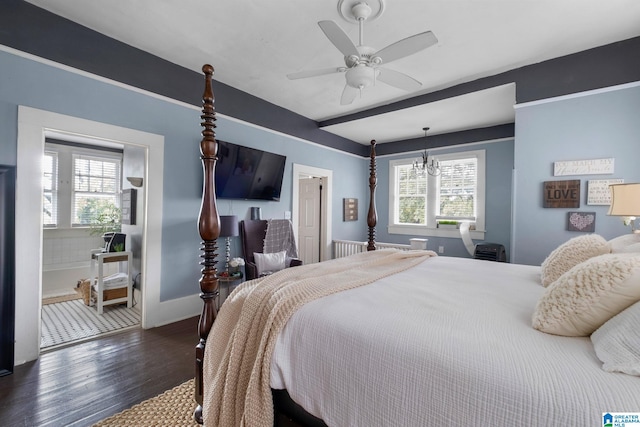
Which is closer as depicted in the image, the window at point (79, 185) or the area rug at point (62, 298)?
the area rug at point (62, 298)

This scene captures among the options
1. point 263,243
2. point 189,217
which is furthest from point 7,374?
point 263,243

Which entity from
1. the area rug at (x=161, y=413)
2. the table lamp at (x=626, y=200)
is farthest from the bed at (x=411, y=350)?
the table lamp at (x=626, y=200)

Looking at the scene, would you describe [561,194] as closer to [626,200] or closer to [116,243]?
[626,200]

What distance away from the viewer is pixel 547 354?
0.82 m

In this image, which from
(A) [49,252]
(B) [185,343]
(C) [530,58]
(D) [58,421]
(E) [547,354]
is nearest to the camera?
(E) [547,354]

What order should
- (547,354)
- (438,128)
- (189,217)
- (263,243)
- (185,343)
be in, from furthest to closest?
1. (438,128)
2. (263,243)
3. (189,217)
4. (185,343)
5. (547,354)

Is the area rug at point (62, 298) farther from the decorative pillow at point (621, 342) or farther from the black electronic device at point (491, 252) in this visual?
the black electronic device at point (491, 252)

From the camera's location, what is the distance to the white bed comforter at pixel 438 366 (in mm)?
693

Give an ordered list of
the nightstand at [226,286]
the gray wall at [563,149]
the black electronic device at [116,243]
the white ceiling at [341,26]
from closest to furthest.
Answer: the white ceiling at [341,26], the gray wall at [563,149], the nightstand at [226,286], the black electronic device at [116,243]

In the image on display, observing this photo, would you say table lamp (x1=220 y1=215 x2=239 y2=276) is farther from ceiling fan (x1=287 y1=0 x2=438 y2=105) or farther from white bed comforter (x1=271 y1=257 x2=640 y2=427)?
white bed comforter (x1=271 y1=257 x2=640 y2=427)

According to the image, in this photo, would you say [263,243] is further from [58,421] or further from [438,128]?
[438,128]

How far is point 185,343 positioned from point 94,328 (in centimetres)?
117

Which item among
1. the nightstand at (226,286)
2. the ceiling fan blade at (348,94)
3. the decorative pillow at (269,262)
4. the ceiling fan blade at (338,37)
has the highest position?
the ceiling fan blade at (338,37)

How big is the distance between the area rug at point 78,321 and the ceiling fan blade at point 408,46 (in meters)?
3.60
